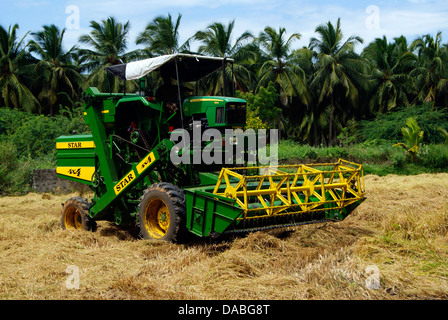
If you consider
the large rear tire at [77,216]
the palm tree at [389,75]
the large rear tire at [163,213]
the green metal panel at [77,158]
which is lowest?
the large rear tire at [77,216]

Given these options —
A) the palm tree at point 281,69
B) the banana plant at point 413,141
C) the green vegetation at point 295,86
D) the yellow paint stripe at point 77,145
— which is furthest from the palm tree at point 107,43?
the yellow paint stripe at point 77,145

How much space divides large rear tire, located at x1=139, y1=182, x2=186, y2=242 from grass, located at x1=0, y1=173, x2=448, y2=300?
23cm

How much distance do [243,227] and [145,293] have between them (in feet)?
7.08

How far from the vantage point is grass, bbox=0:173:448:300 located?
5.02m

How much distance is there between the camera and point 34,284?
5449 mm

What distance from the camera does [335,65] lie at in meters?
39.7

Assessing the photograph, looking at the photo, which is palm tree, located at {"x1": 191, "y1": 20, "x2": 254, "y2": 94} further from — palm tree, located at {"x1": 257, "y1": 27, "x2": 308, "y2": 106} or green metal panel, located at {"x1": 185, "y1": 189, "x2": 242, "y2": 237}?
green metal panel, located at {"x1": 185, "y1": 189, "x2": 242, "y2": 237}

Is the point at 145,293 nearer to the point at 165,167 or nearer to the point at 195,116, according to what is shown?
the point at 165,167

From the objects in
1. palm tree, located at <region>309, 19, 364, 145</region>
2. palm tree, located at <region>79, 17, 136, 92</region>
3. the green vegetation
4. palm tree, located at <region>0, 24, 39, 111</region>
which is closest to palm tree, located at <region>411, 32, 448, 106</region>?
the green vegetation

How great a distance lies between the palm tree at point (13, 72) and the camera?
33781 millimetres

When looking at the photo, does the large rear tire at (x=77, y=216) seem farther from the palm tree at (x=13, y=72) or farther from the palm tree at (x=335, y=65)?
the palm tree at (x=335, y=65)

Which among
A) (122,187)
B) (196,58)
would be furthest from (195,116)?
(122,187)

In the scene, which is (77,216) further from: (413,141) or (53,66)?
(53,66)

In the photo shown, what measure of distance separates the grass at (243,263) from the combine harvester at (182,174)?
0.38m
